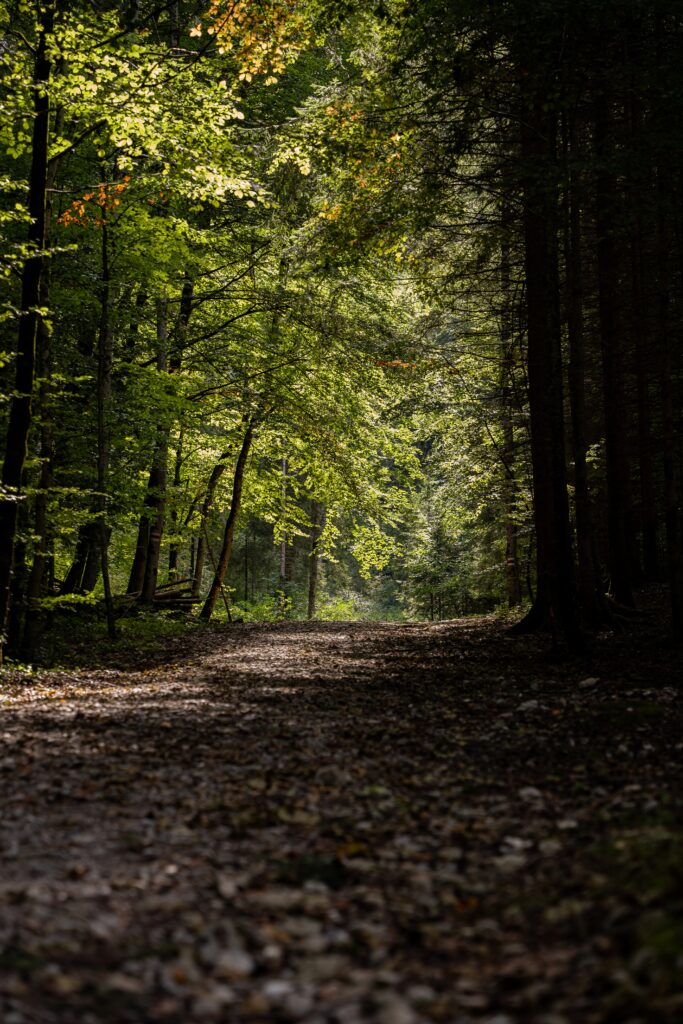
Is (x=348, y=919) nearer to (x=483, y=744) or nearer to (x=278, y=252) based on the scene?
(x=483, y=744)

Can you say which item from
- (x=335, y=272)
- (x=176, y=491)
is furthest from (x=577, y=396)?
(x=176, y=491)

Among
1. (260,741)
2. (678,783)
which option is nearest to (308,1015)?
(678,783)

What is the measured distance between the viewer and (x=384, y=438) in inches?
794

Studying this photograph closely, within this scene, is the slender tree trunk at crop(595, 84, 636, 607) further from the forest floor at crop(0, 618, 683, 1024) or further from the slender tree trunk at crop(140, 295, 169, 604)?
the slender tree trunk at crop(140, 295, 169, 604)

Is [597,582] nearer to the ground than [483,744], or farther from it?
farther from it

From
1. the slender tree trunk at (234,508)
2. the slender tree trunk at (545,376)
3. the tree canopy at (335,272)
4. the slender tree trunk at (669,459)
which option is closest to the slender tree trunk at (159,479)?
the tree canopy at (335,272)

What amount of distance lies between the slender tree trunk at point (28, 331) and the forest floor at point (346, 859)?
2.42 metres

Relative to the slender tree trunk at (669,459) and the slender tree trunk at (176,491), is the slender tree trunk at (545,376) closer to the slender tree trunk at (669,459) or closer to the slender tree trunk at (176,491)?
the slender tree trunk at (669,459)

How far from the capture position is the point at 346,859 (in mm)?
4082

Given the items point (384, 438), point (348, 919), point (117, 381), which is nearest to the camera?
point (348, 919)

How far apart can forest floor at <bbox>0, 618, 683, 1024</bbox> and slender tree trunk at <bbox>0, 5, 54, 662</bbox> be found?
2419 mm

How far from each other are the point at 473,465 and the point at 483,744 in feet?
Answer: 41.8

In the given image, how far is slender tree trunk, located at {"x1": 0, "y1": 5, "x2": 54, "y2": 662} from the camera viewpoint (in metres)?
9.70

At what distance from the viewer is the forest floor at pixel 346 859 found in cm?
270
